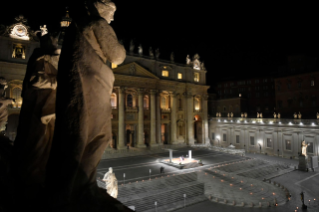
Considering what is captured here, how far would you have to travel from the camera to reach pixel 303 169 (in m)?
28.0

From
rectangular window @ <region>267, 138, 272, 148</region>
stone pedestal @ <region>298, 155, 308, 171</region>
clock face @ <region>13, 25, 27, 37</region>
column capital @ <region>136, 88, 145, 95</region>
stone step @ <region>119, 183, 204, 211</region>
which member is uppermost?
clock face @ <region>13, 25, 27, 37</region>

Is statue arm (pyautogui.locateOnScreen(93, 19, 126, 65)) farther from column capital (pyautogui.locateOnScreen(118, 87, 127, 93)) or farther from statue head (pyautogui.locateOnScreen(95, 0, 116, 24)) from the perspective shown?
column capital (pyautogui.locateOnScreen(118, 87, 127, 93))

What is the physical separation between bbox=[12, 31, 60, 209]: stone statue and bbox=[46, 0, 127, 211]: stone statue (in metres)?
0.93

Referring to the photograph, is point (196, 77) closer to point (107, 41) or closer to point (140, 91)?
point (140, 91)

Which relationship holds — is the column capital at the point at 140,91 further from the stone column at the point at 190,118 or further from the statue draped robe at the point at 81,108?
the statue draped robe at the point at 81,108

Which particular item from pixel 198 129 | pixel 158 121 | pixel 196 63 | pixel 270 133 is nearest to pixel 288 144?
pixel 270 133

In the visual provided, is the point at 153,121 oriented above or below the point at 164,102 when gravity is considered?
below

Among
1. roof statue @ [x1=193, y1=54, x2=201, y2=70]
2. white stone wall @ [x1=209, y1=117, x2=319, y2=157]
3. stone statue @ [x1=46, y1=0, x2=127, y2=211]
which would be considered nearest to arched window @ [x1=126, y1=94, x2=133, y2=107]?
roof statue @ [x1=193, y1=54, x2=201, y2=70]

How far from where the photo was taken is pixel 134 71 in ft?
132

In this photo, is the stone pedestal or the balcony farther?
the balcony

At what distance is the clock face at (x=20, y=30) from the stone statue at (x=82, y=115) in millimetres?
34281

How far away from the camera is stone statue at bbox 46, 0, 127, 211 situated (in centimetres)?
303

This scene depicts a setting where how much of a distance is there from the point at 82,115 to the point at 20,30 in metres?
35.3

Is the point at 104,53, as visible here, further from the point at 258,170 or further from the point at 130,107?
the point at 130,107
